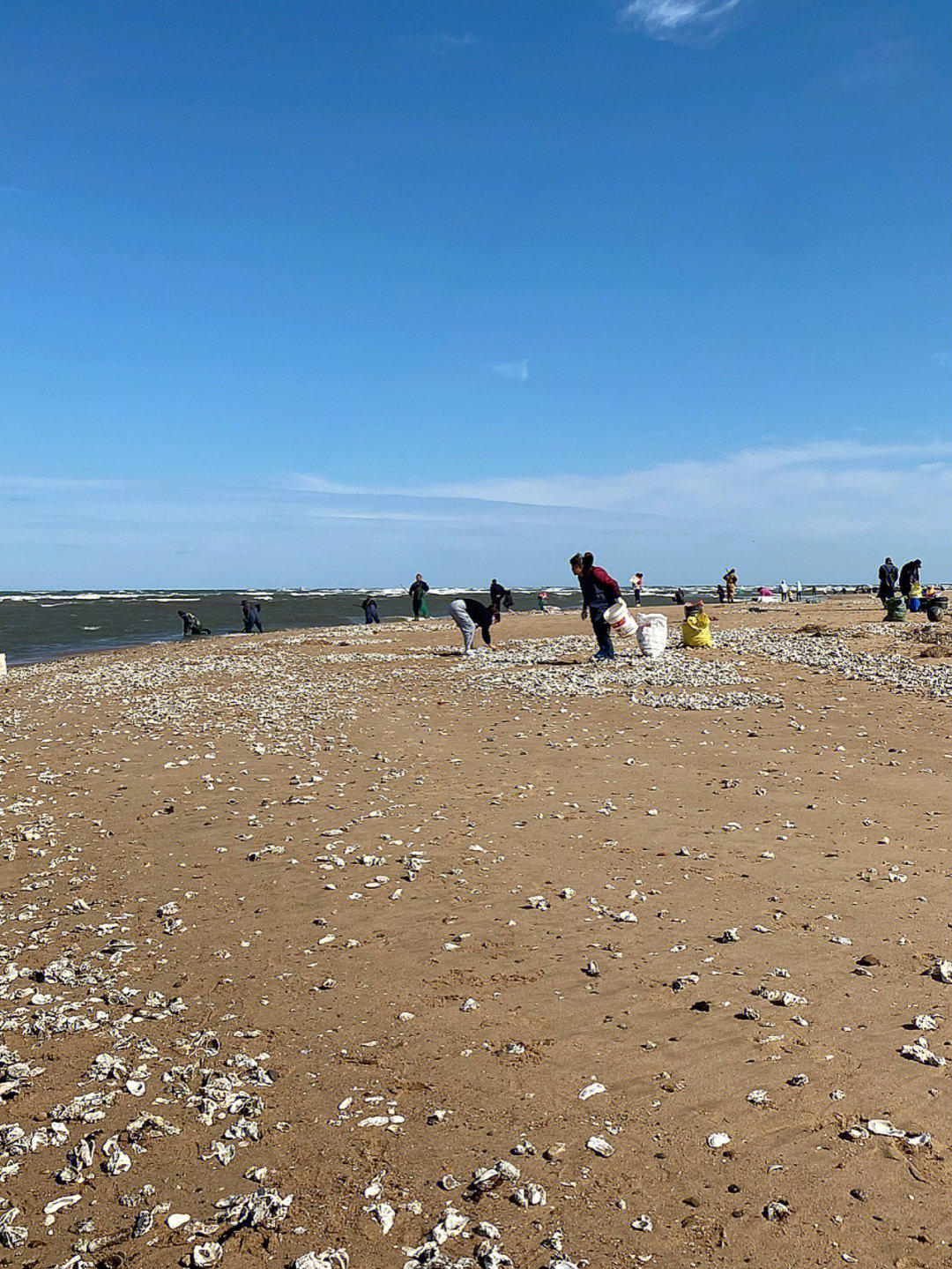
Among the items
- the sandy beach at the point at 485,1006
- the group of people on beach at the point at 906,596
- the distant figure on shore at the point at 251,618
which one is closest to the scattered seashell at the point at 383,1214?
the sandy beach at the point at 485,1006

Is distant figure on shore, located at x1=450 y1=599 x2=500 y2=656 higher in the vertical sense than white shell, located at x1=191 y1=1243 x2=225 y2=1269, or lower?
higher

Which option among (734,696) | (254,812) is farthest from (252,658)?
(254,812)

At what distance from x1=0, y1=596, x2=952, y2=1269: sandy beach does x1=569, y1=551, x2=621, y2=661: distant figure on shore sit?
894cm

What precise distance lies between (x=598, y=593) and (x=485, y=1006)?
17.8 meters

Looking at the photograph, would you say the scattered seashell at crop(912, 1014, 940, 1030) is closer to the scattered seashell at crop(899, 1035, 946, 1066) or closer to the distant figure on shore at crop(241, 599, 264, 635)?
the scattered seashell at crop(899, 1035, 946, 1066)

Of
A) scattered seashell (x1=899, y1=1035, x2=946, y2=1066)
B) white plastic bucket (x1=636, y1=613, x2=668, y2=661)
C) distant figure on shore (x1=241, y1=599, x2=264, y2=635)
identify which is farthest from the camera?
distant figure on shore (x1=241, y1=599, x2=264, y2=635)

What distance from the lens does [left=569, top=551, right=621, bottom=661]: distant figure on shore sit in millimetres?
22797

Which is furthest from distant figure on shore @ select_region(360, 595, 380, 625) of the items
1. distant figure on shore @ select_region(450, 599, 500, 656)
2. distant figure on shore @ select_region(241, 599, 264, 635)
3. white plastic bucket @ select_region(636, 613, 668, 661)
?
white plastic bucket @ select_region(636, 613, 668, 661)

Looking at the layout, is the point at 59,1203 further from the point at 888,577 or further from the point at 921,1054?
the point at 888,577

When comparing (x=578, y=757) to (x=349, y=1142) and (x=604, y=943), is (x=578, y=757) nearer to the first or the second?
(x=604, y=943)

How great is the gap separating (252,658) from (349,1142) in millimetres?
31431

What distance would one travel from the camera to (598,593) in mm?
23453

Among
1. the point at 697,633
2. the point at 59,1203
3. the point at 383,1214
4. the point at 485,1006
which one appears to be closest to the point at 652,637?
the point at 697,633

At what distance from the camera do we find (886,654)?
23.6 metres
